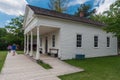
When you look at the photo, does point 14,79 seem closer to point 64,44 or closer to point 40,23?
point 40,23

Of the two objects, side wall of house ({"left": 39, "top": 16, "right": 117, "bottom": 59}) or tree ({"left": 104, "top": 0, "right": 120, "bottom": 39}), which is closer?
tree ({"left": 104, "top": 0, "right": 120, "bottom": 39})

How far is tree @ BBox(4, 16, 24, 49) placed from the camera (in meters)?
35.1

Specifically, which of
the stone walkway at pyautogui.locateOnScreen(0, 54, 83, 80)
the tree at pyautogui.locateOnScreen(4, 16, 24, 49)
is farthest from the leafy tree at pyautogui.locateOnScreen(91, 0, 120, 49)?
the tree at pyautogui.locateOnScreen(4, 16, 24, 49)

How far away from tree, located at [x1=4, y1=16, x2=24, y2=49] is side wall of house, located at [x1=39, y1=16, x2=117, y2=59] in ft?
70.3

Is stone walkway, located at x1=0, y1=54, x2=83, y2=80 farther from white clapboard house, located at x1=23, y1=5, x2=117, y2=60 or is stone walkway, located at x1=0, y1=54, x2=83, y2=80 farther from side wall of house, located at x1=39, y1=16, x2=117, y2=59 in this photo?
side wall of house, located at x1=39, y1=16, x2=117, y2=59

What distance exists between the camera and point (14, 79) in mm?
7148

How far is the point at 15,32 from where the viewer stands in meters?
36.5

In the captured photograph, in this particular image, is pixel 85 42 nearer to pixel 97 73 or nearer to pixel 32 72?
pixel 97 73

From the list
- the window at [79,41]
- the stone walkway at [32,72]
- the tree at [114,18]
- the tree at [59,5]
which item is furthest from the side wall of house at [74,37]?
the tree at [59,5]

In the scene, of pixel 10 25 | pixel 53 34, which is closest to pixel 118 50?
pixel 53 34

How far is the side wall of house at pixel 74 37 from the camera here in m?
14.5

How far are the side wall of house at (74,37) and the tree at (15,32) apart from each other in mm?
21429

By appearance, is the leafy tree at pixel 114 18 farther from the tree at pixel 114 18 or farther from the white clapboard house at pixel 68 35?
the white clapboard house at pixel 68 35

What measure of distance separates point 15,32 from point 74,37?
24.5m
